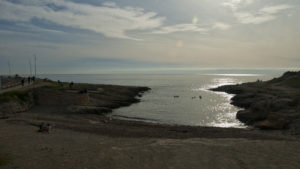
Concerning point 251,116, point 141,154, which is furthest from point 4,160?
point 251,116

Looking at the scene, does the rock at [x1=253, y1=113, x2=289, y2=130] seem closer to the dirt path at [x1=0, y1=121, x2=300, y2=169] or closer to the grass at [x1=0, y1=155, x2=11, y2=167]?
the dirt path at [x1=0, y1=121, x2=300, y2=169]

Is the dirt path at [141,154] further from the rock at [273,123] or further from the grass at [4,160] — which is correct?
the rock at [273,123]

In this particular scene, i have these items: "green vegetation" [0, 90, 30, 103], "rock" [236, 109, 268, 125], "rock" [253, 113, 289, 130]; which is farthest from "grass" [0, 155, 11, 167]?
"rock" [236, 109, 268, 125]

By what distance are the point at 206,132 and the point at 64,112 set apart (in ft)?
63.6

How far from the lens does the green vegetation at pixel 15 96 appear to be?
27.3 m

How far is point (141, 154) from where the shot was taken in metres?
11.5

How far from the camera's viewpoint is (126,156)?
11.1m

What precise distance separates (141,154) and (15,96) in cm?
2562

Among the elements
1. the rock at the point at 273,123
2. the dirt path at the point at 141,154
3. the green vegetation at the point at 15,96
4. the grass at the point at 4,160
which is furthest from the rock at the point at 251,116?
the green vegetation at the point at 15,96

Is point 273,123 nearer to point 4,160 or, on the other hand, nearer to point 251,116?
point 251,116

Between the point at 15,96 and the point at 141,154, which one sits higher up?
the point at 15,96

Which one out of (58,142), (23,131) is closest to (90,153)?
(58,142)

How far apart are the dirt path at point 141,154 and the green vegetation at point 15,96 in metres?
15.3

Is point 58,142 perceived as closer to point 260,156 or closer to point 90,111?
point 260,156
